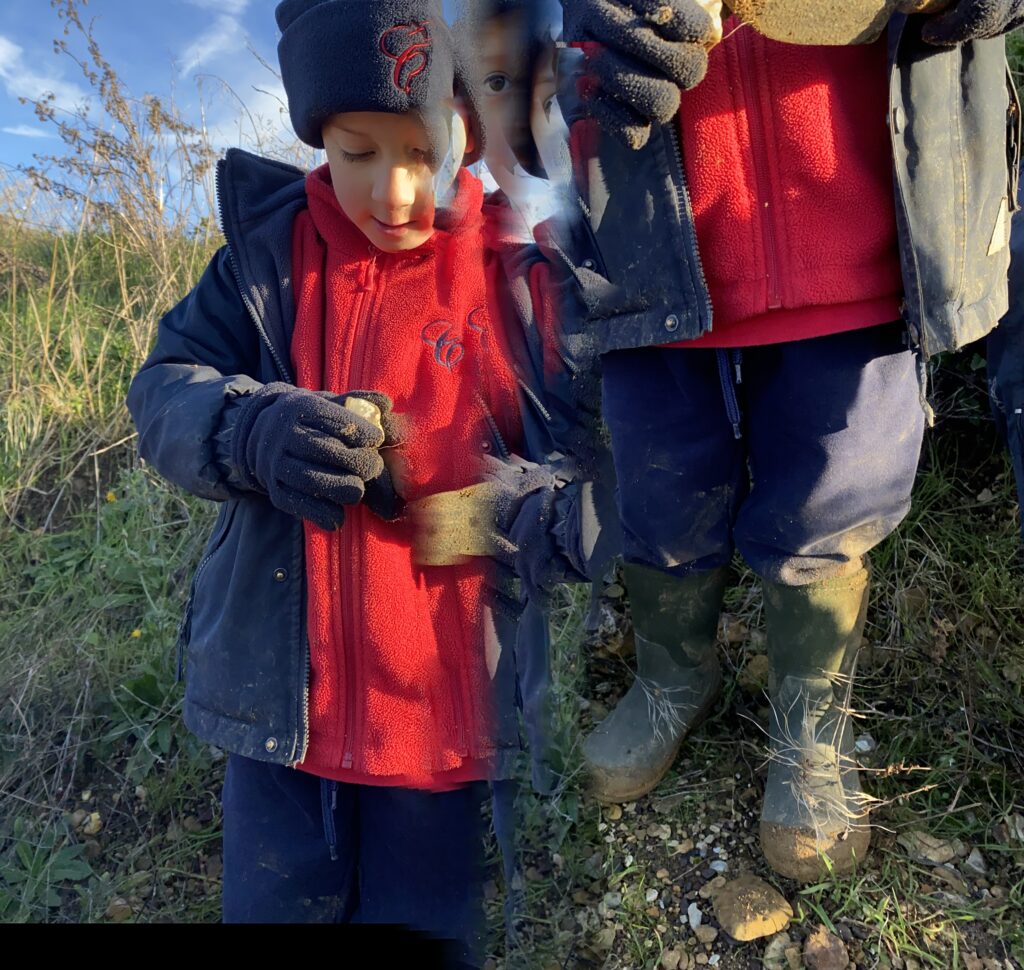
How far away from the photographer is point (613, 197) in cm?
100

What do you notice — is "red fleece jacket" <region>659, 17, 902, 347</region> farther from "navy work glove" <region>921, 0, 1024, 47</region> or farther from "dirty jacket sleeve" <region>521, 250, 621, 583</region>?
"dirty jacket sleeve" <region>521, 250, 621, 583</region>

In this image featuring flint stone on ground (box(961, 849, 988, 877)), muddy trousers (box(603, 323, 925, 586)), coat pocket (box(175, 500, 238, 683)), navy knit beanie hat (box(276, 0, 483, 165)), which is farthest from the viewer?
flint stone on ground (box(961, 849, 988, 877))

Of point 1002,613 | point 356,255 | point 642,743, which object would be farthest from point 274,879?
point 1002,613

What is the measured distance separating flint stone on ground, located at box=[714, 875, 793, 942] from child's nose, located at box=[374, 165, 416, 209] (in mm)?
1219

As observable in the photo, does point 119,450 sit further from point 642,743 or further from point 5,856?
point 642,743

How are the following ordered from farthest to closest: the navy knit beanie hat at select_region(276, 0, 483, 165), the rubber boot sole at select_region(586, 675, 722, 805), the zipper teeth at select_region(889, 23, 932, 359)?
the rubber boot sole at select_region(586, 675, 722, 805), the zipper teeth at select_region(889, 23, 932, 359), the navy knit beanie hat at select_region(276, 0, 483, 165)

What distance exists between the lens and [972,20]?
785 millimetres

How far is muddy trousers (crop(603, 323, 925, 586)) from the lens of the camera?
1.09 m

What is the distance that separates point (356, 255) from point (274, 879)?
64 cm

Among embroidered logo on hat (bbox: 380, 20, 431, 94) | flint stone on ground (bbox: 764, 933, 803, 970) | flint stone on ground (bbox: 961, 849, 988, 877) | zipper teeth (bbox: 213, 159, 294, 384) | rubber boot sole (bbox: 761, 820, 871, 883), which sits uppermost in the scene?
embroidered logo on hat (bbox: 380, 20, 431, 94)

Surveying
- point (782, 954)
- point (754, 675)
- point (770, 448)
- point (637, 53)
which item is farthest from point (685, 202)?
point (782, 954)

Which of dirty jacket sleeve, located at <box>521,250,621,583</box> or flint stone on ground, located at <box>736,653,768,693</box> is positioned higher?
dirty jacket sleeve, located at <box>521,250,621,583</box>

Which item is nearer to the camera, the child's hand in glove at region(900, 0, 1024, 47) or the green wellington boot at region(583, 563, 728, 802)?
the child's hand in glove at region(900, 0, 1024, 47)

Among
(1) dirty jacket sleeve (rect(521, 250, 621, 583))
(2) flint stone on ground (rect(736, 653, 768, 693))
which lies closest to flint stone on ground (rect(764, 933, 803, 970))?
(2) flint stone on ground (rect(736, 653, 768, 693))
